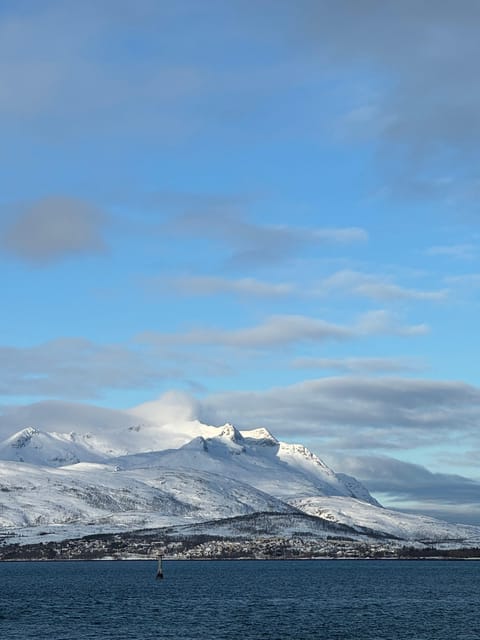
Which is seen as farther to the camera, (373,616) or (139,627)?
(373,616)

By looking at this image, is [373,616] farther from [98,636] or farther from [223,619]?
[98,636]

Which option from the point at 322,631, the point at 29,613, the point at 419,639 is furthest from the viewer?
the point at 29,613

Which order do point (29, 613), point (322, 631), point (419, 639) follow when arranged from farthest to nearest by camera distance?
point (29, 613) < point (322, 631) < point (419, 639)

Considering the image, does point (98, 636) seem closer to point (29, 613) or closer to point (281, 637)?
point (281, 637)

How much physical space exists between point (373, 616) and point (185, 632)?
147 feet

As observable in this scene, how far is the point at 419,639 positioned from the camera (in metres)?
153

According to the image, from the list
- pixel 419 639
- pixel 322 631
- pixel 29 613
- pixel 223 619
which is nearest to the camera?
pixel 419 639

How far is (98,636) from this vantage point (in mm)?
156625

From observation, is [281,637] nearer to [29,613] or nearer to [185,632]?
[185,632]

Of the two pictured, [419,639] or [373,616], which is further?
[373,616]

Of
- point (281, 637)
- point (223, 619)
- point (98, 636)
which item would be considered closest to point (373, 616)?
point (223, 619)

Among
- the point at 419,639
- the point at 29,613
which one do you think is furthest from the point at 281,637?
the point at 29,613

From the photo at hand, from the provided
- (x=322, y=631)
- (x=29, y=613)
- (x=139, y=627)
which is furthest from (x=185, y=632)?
(x=29, y=613)

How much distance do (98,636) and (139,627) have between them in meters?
14.7
